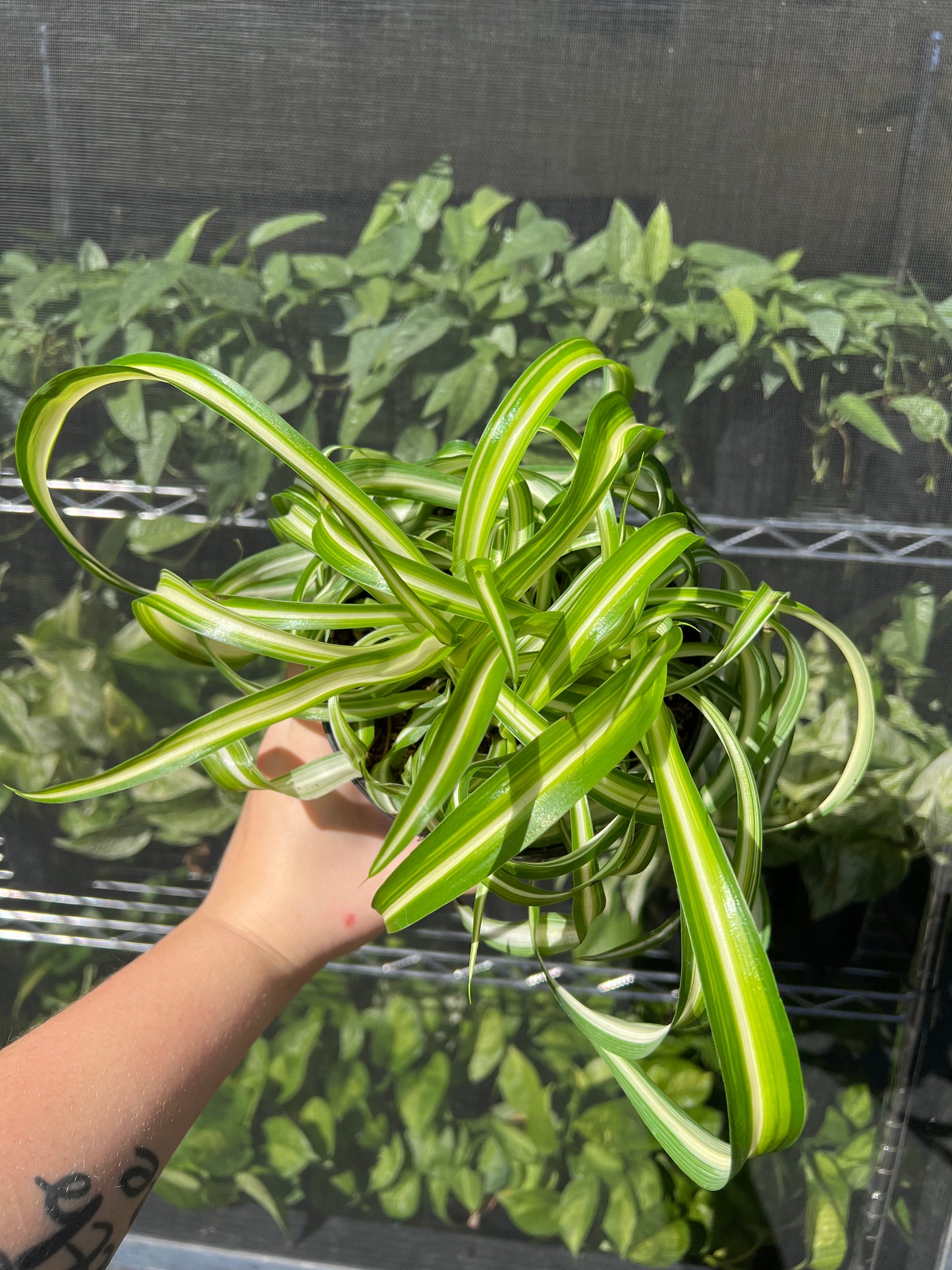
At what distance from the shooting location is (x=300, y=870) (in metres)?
0.56

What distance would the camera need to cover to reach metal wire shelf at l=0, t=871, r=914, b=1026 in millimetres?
733

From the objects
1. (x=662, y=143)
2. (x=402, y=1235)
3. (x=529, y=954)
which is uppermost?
(x=662, y=143)

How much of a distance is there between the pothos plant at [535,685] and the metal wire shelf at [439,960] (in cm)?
31

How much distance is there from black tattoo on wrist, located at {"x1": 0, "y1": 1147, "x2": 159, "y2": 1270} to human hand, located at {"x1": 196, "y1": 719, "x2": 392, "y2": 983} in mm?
135

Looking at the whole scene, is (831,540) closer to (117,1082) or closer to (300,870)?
(300,870)

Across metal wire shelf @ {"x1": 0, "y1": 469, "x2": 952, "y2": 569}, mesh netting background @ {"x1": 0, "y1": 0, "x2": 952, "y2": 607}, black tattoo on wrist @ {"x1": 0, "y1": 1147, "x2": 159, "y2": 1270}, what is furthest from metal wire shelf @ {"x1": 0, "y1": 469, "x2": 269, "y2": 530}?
black tattoo on wrist @ {"x1": 0, "y1": 1147, "x2": 159, "y2": 1270}

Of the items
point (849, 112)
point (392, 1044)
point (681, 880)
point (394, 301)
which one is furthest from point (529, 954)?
point (849, 112)

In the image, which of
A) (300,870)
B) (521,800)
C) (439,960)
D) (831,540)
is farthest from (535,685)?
(439,960)

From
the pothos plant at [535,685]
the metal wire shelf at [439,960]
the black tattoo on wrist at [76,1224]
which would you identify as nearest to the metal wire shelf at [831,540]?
the pothos plant at [535,685]

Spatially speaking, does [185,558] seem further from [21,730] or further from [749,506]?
[749,506]

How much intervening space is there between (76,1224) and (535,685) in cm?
37

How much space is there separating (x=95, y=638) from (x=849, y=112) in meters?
0.70

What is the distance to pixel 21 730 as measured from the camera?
2.42 feet

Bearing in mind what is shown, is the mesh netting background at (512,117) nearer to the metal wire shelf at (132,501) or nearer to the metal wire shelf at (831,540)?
the metal wire shelf at (831,540)
